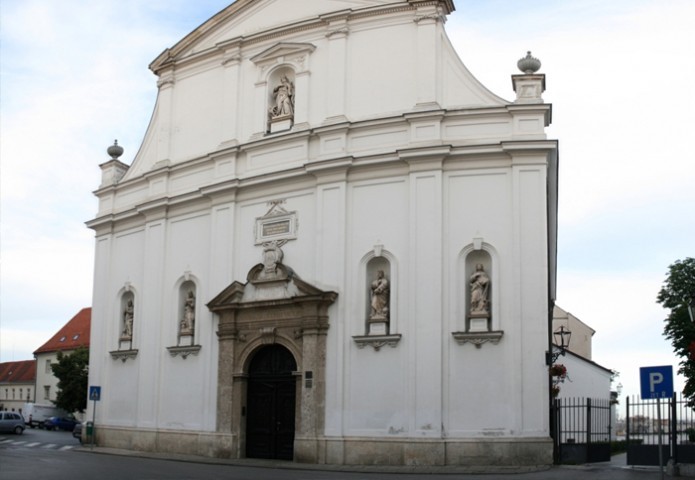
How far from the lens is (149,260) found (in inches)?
1050

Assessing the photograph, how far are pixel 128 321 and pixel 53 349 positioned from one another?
43675 millimetres

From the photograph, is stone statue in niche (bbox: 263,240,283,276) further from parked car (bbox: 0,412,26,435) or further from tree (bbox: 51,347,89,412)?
tree (bbox: 51,347,89,412)

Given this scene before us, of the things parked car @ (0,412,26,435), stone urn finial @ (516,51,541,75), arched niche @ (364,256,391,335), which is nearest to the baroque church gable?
stone urn finial @ (516,51,541,75)

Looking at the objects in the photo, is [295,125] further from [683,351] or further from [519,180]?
[683,351]

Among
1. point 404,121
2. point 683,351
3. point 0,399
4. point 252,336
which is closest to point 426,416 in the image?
point 252,336

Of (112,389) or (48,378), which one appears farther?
(48,378)

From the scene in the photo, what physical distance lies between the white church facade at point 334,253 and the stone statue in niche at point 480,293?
49 mm

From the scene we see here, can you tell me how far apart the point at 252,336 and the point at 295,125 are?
6.07m

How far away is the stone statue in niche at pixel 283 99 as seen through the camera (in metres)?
24.6

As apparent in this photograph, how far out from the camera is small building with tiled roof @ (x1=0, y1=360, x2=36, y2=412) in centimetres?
7438

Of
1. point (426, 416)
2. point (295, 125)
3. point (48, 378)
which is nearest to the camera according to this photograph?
point (426, 416)

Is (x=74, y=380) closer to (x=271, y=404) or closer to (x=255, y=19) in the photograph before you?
(x=271, y=404)

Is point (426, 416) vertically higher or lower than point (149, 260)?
lower

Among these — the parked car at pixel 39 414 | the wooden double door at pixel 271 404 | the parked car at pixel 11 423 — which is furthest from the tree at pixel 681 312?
the parked car at pixel 39 414
